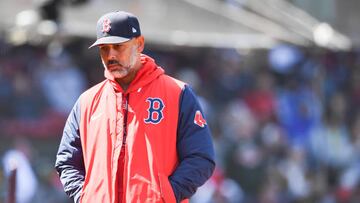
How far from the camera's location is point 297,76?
15.3 m

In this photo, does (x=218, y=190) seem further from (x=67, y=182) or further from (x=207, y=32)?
(x=67, y=182)

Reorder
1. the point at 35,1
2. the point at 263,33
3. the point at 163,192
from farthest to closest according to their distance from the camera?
1. the point at 263,33
2. the point at 35,1
3. the point at 163,192

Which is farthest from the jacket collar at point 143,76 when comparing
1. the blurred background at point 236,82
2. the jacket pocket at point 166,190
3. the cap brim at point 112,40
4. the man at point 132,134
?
the blurred background at point 236,82

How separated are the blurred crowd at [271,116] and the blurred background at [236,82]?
0.02 m

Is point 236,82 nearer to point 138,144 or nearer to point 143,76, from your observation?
point 143,76

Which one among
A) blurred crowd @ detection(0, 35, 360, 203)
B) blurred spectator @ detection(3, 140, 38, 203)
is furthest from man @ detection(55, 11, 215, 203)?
blurred crowd @ detection(0, 35, 360, 203)

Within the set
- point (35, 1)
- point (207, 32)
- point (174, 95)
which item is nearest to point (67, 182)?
point (174, 95)

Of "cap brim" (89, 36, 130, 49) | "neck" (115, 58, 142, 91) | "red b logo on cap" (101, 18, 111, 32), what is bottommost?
"neck" (115, 58, 142, 91)

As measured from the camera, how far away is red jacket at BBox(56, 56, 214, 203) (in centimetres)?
450

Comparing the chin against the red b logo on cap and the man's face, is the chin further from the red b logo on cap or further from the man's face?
the red b logo on cap

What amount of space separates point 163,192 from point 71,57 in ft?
31.2

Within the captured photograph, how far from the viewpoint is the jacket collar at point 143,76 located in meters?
4.63

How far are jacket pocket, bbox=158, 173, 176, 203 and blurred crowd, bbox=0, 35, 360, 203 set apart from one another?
9.25m

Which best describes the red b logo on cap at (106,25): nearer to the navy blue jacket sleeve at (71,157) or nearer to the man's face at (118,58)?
the man's face at (118,58)
